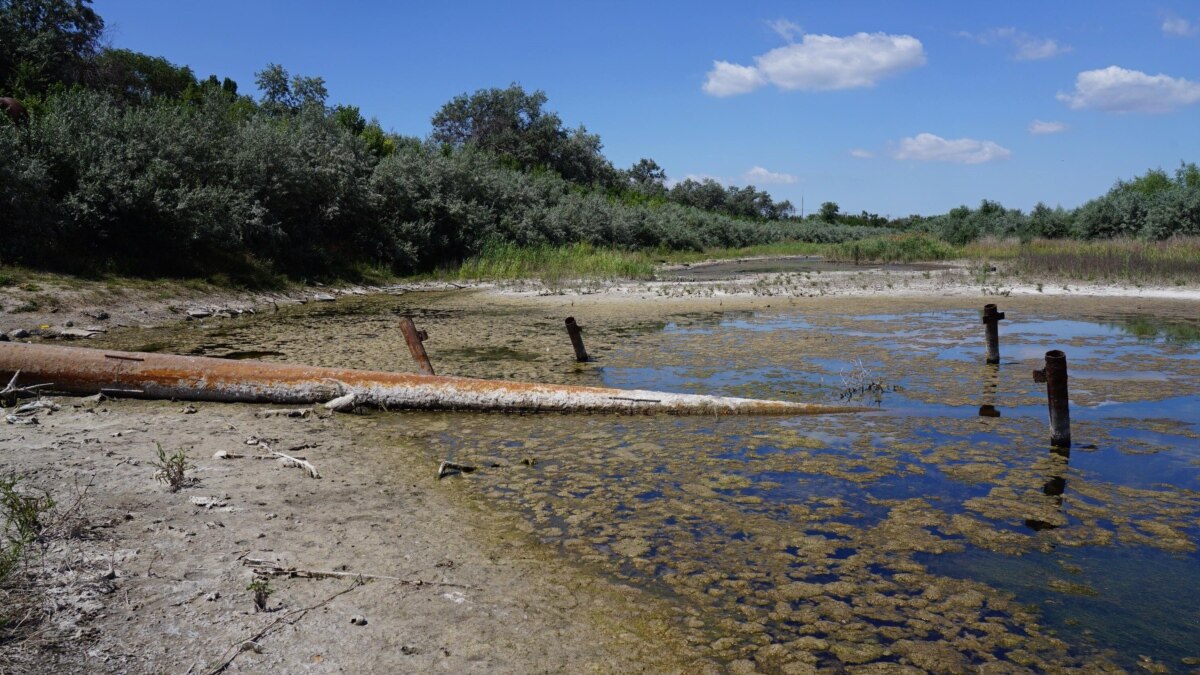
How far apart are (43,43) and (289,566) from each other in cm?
2862

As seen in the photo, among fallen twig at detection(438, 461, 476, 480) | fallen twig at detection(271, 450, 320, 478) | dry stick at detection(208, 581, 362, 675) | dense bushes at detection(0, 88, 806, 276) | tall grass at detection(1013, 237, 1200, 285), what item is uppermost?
dense bushes at detection(0, 88, 806, 276)

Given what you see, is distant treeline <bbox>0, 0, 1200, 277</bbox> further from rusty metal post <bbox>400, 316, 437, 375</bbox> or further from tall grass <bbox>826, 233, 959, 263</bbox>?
rusty metal post <bbox>400, 316, 437, 375</bbox>

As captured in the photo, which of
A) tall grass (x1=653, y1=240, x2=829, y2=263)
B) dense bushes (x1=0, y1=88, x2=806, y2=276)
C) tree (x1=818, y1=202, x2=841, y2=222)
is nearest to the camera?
dense bushes (x1=0, y1=88, x2=806, y2=276)

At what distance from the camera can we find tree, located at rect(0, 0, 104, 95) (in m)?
23.4

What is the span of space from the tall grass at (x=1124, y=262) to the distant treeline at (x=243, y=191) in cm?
750

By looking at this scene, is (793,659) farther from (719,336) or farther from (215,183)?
(215,183)

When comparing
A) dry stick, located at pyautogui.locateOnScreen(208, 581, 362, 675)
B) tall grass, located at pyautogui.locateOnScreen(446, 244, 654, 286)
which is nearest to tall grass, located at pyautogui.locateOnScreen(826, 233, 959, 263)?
tall grass, located at pyautogui.locateOnScreen(446, 244, 654, 286)

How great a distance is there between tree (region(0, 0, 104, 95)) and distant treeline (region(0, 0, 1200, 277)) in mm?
65

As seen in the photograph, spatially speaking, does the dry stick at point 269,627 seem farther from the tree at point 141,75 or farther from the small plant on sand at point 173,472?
the tree at point 141,75

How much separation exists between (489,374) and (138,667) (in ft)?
22.1

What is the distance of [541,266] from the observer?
2836 centimetres

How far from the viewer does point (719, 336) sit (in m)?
13.0

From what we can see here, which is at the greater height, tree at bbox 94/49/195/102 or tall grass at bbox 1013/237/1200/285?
tree at bbox 94/49/195/102

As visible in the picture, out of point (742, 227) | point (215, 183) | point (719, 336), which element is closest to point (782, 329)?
point (719, 336)
